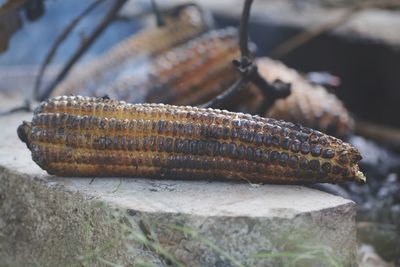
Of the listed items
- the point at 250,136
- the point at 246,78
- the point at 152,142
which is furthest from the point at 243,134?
the point at 246,78

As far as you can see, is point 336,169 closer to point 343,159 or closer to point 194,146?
point 343,159

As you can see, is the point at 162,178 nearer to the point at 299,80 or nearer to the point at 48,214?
the point at 48,214

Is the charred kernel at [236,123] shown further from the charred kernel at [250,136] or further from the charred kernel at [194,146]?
the charred kernel at [194,146]

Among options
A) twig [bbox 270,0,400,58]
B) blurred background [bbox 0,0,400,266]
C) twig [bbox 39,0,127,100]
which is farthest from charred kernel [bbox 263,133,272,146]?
twig [bbox 270,0,400,58]

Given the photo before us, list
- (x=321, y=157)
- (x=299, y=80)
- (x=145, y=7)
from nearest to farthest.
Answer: (x=321, y=157) → (x=299, y=80) → (x=145, y=7)

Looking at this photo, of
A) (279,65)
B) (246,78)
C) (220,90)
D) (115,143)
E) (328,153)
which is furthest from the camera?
(279,65)

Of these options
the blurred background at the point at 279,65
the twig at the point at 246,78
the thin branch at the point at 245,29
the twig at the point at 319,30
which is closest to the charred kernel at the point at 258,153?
the twig at the point at 246,78

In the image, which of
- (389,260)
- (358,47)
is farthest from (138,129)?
(358,47)

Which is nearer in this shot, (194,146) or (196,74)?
(194,146)
